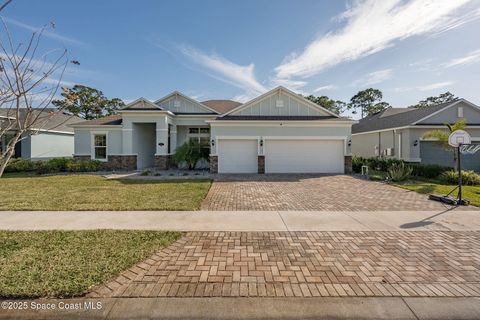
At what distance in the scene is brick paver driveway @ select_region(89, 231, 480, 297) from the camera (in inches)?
124

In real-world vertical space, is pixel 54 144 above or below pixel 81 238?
above

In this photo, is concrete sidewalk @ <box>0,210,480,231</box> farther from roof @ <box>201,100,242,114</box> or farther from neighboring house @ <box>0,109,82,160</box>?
roof @ <box>201,100,242,114</box>

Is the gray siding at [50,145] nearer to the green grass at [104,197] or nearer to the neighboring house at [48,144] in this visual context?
the neighboring house at [48,144]

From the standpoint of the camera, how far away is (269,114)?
634 inches

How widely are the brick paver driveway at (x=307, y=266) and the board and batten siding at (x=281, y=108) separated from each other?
39.2ft

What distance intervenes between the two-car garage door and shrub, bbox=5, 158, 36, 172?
1368cm

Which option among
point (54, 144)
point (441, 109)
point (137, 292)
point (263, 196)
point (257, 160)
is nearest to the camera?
point (137, 292)

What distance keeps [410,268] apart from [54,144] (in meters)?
27.1

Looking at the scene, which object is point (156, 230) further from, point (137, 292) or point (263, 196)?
point (263, 196)

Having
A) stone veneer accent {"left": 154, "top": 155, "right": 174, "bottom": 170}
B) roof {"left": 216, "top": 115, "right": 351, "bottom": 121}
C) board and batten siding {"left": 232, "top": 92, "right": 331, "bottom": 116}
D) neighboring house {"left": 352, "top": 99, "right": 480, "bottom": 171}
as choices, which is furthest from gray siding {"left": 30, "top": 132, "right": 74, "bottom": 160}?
neighboring house {"left": 352, "top": 99, "right": 480, "bottom": 171}

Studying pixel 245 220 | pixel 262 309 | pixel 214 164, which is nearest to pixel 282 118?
pixel 214 164

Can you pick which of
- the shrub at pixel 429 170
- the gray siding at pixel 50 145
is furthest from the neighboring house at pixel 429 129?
the gray siding at pixel 50 145

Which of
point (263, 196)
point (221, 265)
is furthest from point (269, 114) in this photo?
point (221, 265)

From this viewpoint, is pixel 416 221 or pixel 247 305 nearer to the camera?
pixel 247 305
